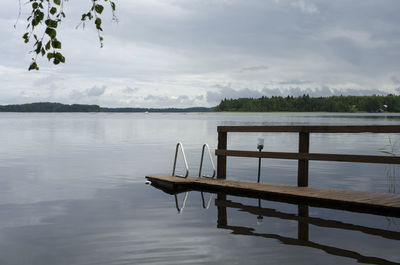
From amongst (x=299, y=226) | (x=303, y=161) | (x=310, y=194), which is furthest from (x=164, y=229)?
(x=303, y=161)

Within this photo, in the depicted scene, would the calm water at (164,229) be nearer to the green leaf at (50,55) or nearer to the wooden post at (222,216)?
the wooden post at (222,216)

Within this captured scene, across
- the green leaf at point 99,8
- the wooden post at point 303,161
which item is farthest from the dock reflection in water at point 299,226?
the green leaf at point 99,8

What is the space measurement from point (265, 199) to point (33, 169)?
12714 millimetres

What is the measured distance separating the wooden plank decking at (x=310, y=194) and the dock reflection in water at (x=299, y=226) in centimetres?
27

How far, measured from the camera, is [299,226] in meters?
8.96

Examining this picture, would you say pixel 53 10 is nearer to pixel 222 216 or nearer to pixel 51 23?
pixel 51 23

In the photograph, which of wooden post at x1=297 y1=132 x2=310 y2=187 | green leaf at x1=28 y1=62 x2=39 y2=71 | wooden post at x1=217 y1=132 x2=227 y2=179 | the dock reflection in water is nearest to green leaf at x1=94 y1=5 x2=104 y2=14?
green leaf at x1=28 y1=62 x2=39 y2=71

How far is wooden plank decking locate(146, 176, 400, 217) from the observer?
9391 millimetres

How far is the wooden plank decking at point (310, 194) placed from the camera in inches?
370

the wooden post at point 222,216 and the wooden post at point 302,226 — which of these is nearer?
the wooden post at point 302,226

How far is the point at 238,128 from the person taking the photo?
41.4 feet

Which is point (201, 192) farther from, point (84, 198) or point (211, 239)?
point (211, 239)

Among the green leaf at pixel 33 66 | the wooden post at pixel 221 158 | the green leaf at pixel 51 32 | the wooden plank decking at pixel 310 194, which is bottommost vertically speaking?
the wooden plank decking at pixel 310 194

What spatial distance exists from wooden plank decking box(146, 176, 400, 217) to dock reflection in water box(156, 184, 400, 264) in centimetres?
27
